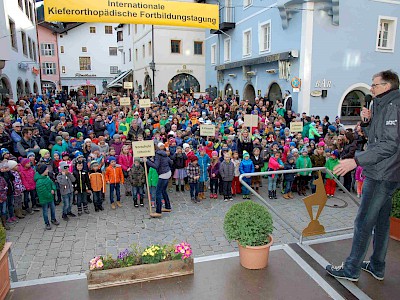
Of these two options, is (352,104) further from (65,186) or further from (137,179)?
(65,186)

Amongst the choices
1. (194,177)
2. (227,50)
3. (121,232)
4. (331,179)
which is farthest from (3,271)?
(227,50)

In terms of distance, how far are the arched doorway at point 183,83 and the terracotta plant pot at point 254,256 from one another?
29.0m

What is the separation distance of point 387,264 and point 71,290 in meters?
4.13

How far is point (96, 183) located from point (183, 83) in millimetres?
25198

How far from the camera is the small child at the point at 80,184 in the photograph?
332 inches

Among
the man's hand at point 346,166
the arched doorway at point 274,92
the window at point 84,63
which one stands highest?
the window at point 84,63

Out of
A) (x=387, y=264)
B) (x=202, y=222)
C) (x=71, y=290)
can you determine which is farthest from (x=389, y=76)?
(x=202, y=222)

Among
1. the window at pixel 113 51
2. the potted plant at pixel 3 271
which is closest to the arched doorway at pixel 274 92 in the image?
the potted plant at pixel 3 271

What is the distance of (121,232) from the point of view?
7.45m

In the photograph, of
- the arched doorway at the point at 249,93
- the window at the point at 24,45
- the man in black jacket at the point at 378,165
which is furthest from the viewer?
the arched doorway at the point at 249,93

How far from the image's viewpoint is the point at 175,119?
1405 centimetres

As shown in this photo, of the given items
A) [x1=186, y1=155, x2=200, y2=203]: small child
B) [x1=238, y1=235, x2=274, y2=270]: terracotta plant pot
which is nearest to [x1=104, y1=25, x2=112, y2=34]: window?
[x1=186, y1=155, x2=200, y2=203]: small child

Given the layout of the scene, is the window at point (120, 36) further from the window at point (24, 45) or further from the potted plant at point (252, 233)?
the potted plant at point (252, 233)

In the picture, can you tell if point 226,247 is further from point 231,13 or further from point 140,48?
point 140,48
